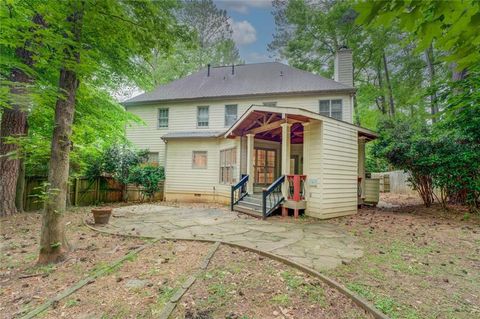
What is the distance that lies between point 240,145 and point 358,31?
44.8 feet

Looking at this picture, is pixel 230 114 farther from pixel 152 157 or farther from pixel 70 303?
pixel 70 303

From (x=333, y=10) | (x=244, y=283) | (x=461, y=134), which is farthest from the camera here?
(x=333, y=10)

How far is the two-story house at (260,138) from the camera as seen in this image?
7.02m

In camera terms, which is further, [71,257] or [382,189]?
[382,189]

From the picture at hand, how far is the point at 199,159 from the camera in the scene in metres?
11.6

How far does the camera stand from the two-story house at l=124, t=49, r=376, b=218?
23.0 ft

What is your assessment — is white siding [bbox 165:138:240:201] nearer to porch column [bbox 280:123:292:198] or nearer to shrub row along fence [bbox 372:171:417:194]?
porch column [bbox 280:123:292:198]

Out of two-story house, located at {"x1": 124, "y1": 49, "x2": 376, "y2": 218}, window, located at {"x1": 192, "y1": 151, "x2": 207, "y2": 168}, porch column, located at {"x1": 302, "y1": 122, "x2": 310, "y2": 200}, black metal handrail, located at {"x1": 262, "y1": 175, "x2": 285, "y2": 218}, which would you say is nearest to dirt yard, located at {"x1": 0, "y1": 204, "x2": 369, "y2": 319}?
black metal handrail, located at {"x1": 262, "y1": 175, "x2": 285, "y2": 218}

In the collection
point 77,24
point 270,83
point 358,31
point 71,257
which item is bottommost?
point 71,257

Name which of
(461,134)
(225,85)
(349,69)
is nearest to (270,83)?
(225,85)

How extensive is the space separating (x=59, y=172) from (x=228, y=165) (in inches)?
280

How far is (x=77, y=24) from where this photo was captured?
355 cm

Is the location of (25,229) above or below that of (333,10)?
below

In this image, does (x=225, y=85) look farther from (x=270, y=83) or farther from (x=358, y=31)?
(x=358, y=31)
